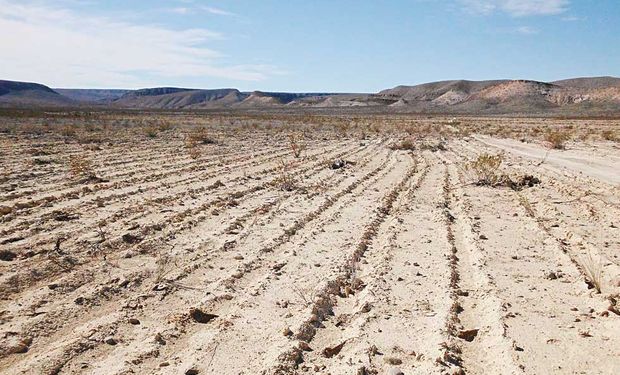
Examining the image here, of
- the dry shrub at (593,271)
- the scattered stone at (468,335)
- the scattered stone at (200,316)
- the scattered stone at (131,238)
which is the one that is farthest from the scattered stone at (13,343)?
the dry shrub at (593,271)

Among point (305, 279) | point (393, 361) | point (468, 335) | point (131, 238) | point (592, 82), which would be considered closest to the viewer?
point (393, 361)

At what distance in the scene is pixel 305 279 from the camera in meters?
5.45

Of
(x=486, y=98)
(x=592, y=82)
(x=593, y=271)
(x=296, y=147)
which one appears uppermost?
(x=592, y=82)

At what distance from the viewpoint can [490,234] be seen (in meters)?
7.28

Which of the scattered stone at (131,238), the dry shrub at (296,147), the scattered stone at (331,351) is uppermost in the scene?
the scattered stone at (331,351)

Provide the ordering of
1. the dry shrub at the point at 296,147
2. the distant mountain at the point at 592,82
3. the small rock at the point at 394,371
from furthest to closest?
the distant mountain at the point at 592,82, the dry shrub at the point at 296,147, the small rock at the point at 394,371

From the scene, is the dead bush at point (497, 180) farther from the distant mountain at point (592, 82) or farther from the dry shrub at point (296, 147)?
the distant mountain at point (592, 82)

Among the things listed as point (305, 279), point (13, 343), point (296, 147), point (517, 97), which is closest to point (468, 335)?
point (305, 279)

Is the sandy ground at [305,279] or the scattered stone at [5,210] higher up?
the sandy ground at [305,279]

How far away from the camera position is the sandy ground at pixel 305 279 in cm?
383

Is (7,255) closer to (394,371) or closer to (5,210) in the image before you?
(5,210)

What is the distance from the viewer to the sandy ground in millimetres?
3830

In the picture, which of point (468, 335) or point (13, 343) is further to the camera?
point (468, 335)

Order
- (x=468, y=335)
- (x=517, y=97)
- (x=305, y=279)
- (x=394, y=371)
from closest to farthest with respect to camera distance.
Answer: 1. (x=394, y=371)
2. (x=468, y=335)
3. (x=305, y=279)
4. (x=517, y=97)
